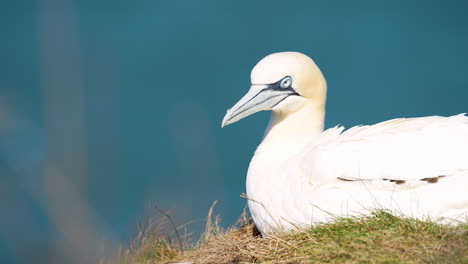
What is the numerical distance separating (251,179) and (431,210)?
145 cm

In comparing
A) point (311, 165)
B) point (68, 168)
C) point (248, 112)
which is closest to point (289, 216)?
point (311, 165)

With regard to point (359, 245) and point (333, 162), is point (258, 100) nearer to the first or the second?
point (333, 162)

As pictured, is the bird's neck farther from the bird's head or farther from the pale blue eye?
the pale blue eye

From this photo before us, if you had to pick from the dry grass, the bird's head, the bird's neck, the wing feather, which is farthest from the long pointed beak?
the dry grass

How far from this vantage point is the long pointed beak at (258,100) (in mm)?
5055

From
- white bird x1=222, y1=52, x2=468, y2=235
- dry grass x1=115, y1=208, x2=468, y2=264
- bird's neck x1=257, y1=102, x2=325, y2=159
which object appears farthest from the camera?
bird's neck x1=257, y1=102, x2=325, y2=159

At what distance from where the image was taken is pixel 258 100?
5.06m

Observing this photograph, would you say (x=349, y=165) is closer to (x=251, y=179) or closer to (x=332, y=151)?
(x=332, y=151)

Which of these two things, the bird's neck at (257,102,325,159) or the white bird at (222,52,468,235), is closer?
the white bird at (222,52,468,235)

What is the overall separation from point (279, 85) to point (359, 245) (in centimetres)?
174

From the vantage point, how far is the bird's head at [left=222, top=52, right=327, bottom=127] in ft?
16.5

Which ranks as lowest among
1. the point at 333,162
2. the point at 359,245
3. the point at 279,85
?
the point at 359,245

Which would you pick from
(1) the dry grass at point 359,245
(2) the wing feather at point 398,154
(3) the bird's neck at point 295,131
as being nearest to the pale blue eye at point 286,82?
(3) the bird's neck at point 295,131

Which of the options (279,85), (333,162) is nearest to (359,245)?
(333,162)
